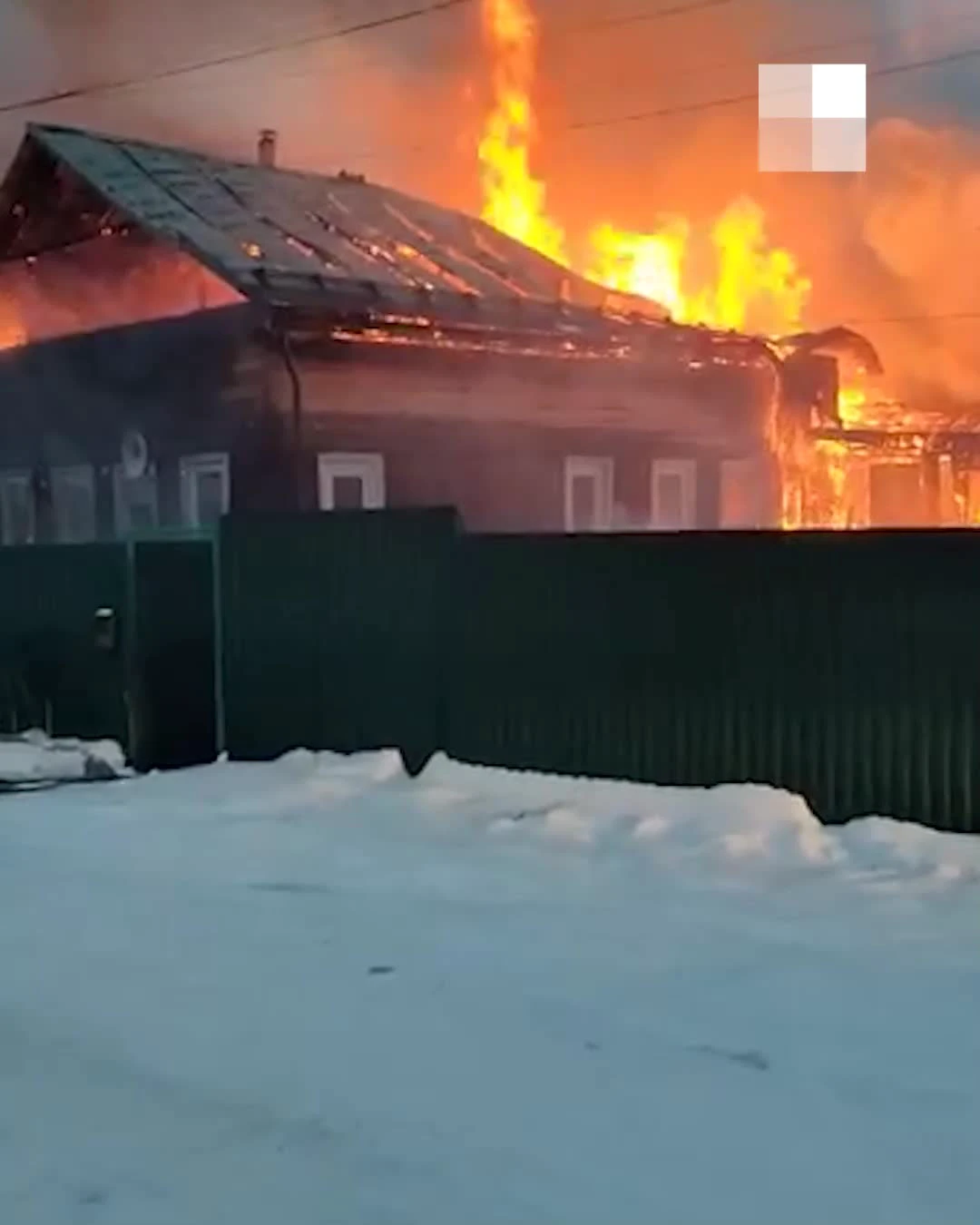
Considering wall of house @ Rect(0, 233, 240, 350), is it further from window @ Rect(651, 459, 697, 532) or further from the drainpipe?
window @ Rect(651, 459, 697, 532)

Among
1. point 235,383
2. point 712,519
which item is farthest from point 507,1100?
point 712,519

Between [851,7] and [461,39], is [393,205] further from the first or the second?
[851,7]

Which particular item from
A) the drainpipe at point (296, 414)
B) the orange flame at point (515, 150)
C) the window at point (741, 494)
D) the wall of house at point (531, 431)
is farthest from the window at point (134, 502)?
the orange flame at point (515, 150)

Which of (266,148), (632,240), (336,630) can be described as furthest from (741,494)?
(336,630)

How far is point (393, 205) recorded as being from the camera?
2242 centimetres

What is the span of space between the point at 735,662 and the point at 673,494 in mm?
12570

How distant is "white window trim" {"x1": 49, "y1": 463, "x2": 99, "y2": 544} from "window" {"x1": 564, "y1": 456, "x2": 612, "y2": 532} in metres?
5.73

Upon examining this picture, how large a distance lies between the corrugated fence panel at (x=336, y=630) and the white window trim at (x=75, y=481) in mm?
8507

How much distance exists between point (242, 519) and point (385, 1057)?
6828mm

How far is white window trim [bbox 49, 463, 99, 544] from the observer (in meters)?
19.7

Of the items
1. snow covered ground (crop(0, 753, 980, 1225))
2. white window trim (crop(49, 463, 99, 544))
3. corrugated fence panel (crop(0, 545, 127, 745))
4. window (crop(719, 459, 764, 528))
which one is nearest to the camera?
snow covered ground (crop(0, 753, 980, 1225))

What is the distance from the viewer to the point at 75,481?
2006 cm

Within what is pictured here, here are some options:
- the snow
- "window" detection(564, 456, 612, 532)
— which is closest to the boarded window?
"window" detection(564, 456, 612, 532)

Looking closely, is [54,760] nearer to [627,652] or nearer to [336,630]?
[336,630]
